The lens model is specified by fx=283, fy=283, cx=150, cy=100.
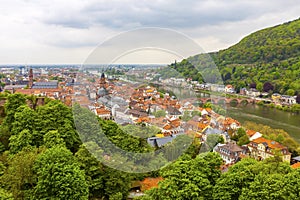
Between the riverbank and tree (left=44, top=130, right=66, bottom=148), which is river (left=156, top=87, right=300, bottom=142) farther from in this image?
tree (left=44, top=130, right=66, bottom=148)

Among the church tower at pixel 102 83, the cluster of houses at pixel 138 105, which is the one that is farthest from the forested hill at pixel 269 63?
the church tower at pixel 102 83

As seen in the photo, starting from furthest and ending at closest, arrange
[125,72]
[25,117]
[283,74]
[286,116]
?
1. [283,74]
2. [286,116]
3. [25,117]
4. [125,72]

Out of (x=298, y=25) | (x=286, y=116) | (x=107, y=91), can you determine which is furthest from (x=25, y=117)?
(x=298, y=25)

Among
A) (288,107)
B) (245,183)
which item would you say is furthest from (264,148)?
(288,107)

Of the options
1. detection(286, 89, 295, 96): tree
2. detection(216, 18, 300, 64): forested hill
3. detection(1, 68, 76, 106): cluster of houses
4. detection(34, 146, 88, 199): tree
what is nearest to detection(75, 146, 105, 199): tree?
detection(34, 146, 88, 199): tree

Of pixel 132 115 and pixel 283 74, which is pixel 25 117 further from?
pixel 283 74
